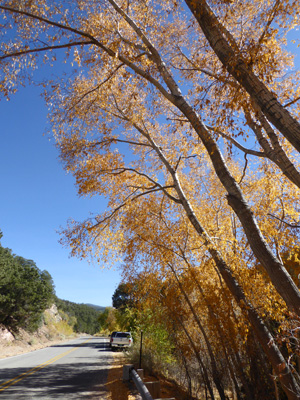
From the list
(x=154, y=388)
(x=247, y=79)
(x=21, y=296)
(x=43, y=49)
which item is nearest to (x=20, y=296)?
(x=21, y=296)

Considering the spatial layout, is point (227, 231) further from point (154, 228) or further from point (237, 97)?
point (237, 97)

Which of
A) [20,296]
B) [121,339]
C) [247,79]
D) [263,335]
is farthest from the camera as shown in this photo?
[20,296]

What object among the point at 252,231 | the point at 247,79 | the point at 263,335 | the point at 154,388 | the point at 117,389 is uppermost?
the point at 247,79

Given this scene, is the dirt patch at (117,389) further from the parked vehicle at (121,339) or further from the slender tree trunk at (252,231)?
the parked vehicle at (121,339)

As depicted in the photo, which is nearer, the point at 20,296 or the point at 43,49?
the point at 43,49

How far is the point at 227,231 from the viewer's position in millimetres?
8273

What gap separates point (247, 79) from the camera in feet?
12.6

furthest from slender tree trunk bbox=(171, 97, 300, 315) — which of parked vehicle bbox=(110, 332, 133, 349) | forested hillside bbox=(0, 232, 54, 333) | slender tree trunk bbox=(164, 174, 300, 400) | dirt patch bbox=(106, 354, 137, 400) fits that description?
forested hillside bbox=(0, 232, 54, 333)

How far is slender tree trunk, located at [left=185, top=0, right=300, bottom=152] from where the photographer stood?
3.52m

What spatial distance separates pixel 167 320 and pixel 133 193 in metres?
4.53

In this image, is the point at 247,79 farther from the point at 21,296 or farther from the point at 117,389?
the point at 21,296

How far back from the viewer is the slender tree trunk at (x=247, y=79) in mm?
3523

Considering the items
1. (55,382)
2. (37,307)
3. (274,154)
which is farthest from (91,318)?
(274,154)

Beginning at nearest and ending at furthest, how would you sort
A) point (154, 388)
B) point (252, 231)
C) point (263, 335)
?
point (252, 231) → point (263, 335) → point (154, 388)
